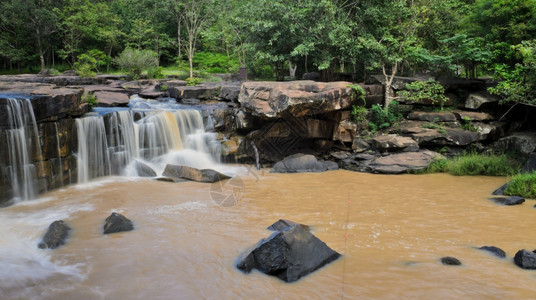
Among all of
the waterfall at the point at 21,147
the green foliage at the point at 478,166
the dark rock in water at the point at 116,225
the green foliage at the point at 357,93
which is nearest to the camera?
the dark rock in water at the point at 116,225

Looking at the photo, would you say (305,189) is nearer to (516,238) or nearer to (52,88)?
(516,238)

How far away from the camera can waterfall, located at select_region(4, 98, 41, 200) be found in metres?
10.2

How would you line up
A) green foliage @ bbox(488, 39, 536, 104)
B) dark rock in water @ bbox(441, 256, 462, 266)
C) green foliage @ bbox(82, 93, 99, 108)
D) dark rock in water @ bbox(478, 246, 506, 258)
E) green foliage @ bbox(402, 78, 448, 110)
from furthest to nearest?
green foliage @ bbox(402, 78, 448, 110)
green foliage @ bbox(82, 93, 99, 108)
green foliage @ bbox(488, 39, 536, 104)
dark rock in water @ bbox(478, 246, 506, 258)
dark rock in water @ bbox(441, 256, 462, 266)

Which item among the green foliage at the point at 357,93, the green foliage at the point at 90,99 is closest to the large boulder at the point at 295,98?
the green foliage at the point at 357,93

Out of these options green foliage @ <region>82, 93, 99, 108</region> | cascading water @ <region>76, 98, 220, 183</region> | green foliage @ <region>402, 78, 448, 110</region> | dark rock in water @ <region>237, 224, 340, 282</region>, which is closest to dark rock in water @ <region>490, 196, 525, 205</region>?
dark rock in water @ <region>237, 224, 340, 282</region>

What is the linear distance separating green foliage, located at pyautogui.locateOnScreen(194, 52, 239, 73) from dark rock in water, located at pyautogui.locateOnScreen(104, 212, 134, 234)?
24.0 metres

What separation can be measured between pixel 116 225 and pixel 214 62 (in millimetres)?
26614

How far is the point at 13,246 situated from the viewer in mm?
7098

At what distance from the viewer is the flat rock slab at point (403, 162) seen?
13.0 meters

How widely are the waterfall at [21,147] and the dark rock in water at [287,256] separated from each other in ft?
25.4

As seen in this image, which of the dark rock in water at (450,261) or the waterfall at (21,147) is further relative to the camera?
the waterfall at (21,147)

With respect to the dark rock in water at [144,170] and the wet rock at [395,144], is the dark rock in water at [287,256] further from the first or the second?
the wet rock at [395,144]

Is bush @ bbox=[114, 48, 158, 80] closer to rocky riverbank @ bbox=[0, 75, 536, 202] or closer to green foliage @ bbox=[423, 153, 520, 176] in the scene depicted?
rocky riverbank @ bbox=[0, 75, 536, 202]

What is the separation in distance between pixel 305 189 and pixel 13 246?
7.29 meters
